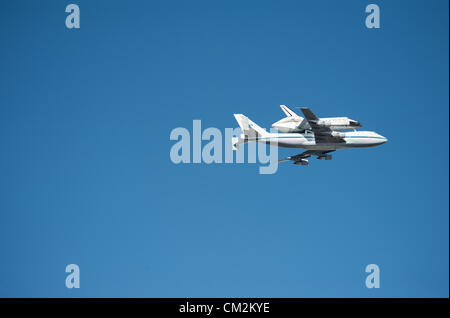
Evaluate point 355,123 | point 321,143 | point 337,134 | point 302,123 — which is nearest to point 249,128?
point 302,123

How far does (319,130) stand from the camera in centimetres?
10544

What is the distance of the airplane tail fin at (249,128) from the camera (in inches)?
4200

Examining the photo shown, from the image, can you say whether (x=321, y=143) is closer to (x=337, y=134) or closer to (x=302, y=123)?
(x=337, y=134)

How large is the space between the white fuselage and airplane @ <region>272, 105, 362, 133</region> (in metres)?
0.94

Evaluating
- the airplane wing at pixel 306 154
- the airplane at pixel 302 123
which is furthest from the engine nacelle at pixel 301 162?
the airplane at pixel 302 123

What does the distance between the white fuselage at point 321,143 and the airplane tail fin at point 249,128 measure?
76 centimetres

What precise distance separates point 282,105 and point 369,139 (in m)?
13.7

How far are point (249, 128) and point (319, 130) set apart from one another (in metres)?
9.91

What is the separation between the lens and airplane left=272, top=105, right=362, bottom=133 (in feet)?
339

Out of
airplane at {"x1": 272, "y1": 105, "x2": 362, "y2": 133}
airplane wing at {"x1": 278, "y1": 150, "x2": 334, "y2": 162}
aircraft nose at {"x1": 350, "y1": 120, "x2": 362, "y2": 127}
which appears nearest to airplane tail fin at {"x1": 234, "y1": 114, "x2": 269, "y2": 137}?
airplane at {"x1": 272, "y1": 105, "x2": 362, "y2": 133}

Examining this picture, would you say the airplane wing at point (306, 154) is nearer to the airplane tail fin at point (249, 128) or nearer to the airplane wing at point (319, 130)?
the airplane wing at point (319, 130)
